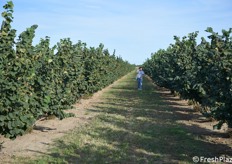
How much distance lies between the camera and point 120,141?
9.24m

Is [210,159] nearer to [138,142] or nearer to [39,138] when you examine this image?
[138,142]

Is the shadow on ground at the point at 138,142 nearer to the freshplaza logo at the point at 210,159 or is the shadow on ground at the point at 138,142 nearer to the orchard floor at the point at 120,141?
the orchard floor at the point at 120,141

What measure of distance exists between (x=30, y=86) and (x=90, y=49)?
12.2m

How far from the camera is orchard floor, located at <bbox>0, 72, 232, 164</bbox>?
25.4ft

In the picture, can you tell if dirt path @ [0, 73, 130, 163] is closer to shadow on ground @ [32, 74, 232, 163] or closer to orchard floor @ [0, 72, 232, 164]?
orchard floor @ [0, 72, 232, 164]

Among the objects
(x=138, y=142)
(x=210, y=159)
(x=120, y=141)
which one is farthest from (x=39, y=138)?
(x=210, y=159)

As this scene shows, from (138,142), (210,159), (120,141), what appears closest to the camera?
(210,159)

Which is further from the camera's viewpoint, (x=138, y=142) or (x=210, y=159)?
(x=138, y=142)

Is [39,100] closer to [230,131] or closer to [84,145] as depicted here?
[84,145]

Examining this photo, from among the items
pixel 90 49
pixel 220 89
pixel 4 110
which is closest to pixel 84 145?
pixel 4 110

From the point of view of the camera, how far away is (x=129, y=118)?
13.0m

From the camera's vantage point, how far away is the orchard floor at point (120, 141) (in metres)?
7.75

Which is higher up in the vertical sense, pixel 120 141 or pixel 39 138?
pixel 120 141

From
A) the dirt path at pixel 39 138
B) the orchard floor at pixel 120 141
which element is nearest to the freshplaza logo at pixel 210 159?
the orchard floor at pixel 120 141
